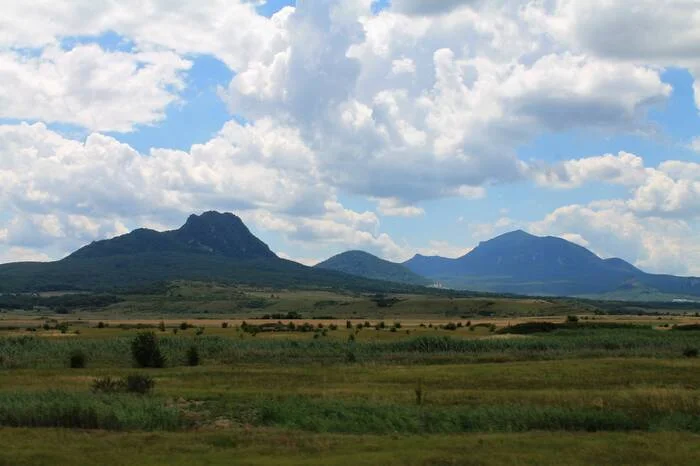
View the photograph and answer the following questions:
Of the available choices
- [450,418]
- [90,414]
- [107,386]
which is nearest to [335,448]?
[450,418]

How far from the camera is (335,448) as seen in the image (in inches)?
969

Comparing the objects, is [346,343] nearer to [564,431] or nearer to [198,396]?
[198,396]

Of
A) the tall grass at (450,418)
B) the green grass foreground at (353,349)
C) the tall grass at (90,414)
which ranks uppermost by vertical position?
the tall grass at (90,414)

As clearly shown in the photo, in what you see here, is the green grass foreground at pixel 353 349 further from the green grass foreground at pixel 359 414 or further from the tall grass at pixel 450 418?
the tall grass at pixel 450 418

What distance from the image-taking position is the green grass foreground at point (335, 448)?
22.6 m

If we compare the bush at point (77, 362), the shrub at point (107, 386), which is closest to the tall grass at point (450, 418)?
the shrub at point (107, 386)

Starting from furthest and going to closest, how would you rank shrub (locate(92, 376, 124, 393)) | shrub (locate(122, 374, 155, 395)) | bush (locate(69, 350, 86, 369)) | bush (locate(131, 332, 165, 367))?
bush (locate(131, 332, 165, 367)) → bush (locate(69, 350, 86, 369)) → shrub (locate(122, 374, 155, 395)) → shrub (locate(92, 376, 124, 393))

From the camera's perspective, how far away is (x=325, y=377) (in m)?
48.8

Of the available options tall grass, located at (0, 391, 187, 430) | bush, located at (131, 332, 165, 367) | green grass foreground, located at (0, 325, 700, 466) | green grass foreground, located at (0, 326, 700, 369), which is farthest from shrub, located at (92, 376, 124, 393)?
green grass foreground, located at (0, 326, 700, 369)

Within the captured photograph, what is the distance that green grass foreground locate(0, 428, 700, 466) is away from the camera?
74.2 ft

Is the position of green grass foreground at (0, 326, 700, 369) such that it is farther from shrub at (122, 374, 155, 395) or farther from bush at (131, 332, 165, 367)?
shrub at (122, 374, 155, 395)

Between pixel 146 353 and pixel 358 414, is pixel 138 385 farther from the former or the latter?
pixel 146 353

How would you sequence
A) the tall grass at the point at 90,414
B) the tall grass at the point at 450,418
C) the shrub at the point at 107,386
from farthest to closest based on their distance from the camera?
1. the shrub at the point at 107,386
2. the tall grass at the point at 450,418
3. the tall grass at the point at 90,414

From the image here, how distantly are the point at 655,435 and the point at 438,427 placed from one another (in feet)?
25.4
